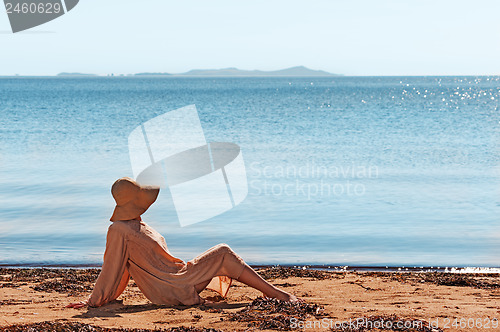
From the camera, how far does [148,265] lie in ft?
17.9

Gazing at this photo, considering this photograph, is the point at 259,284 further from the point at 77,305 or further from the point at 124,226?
the point at 77,305

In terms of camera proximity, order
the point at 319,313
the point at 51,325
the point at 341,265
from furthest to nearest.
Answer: the point at 341,265
the point at 319,313
the point at 51,325

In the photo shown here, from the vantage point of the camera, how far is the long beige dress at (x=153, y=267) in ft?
17.8

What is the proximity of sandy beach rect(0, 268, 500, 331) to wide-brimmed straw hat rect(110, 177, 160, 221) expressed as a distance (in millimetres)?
820

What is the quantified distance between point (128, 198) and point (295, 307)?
1.68m

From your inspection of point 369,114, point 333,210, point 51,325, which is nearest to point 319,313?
point 51,325

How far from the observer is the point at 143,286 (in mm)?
5582

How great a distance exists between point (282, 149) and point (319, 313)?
18.3 meters

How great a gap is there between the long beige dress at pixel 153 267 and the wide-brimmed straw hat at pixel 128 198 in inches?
2.7

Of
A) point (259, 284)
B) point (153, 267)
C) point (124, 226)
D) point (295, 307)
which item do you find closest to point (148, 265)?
point (153, 267)

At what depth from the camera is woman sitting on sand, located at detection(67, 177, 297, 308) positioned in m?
5.43

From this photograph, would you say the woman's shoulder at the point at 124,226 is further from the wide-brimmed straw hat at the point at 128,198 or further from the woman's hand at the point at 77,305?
the woman's hand at the point at 77,305

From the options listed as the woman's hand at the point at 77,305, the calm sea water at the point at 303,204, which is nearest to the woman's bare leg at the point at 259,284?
the woman's hand at the point at 77,305

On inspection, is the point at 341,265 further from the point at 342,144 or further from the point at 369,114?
the point at 369,114
